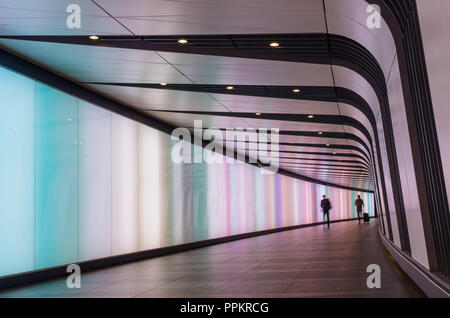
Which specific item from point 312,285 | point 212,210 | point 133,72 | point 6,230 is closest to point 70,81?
point 133,72

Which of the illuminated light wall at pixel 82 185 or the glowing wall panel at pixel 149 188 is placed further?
the glowing wall panel at pixel 149 188

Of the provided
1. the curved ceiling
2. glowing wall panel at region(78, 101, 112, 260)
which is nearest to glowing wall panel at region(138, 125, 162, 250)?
the curved ceiling

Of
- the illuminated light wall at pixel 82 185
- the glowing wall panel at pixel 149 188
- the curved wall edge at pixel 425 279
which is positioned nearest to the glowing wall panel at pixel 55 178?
the illuminated light wall at pixel 82 185

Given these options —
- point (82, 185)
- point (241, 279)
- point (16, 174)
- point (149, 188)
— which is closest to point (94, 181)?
point (82, 185)

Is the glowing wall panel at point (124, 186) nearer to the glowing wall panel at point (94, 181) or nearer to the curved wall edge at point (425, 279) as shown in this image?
the glowing wall panel at point (94, 181)

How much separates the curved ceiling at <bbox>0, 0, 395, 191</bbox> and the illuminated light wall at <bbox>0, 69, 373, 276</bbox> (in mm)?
840

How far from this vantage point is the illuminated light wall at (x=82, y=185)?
1032 centimetres

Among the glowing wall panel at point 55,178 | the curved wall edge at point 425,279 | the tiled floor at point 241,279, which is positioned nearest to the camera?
the curved wall edge at point 425,279

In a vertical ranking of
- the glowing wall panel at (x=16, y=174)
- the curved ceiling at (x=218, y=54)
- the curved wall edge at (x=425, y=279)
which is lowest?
the curved wall edge at (x=425, y=279)

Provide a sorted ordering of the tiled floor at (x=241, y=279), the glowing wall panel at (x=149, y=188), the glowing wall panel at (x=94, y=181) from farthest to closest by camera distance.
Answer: the glowing wall panel at (x=149, y=188), the glowing wall panel at (x=94, y=181), the tiled floor at (x=241, y=279)

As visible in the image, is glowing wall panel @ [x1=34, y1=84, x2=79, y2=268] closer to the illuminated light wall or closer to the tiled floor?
the illuminated light wall

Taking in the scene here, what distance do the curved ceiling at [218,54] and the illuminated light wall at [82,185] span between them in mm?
840

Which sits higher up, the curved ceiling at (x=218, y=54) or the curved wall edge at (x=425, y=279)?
the curved ceiling at (x=218, y=54)
